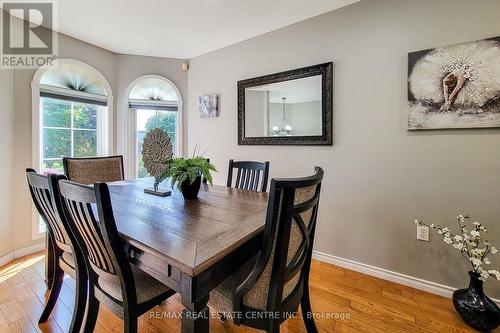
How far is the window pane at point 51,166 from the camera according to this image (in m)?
2.66

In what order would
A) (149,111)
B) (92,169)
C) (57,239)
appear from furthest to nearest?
1. (149,111)
2. (92,169)
3. (57,239)

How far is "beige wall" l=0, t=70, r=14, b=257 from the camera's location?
87.5 inches

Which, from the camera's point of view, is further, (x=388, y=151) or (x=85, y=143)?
(x=85, y=143)

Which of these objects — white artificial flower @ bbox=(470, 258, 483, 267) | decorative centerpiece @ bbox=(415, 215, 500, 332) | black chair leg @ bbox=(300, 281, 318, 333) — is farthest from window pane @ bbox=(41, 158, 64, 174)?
white artificial flower @ bbox=(470, 258, 483, 267)

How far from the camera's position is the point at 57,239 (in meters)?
1.44

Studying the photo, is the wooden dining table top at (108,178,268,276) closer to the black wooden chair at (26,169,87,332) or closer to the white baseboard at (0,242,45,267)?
the black wooden chair at (26,169,87,332)

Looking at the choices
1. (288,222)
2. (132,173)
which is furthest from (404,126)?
(132,173)

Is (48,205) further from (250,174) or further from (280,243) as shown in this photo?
(250,174)

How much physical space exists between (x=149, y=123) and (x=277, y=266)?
324 cm

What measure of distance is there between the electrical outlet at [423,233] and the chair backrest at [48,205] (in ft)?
7.78

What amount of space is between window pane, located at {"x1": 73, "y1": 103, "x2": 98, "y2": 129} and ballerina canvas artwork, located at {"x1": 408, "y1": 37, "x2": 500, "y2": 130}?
3580 millimetres

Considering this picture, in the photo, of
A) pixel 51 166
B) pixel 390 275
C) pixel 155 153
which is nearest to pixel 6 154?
pixel 51 166

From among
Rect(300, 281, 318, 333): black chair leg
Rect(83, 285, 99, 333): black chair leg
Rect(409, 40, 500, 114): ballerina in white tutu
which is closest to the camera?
Rect(83, 285, 99, 333): black chair leg

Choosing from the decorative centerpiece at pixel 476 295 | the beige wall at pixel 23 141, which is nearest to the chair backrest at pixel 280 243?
the decorative centerpiece at pixel 476 295
